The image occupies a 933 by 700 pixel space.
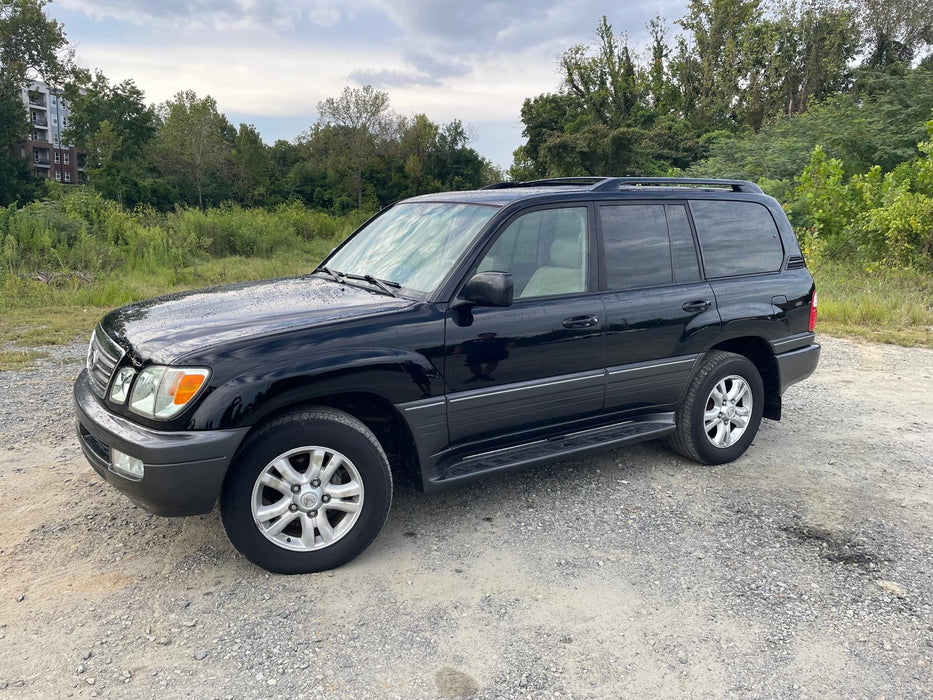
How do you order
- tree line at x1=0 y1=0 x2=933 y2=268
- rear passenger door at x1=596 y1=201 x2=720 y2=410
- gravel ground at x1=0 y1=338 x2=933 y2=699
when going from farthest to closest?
tree line at x1=0 y1=0 x2=933 y2=268, rear passenger door at x1=596 y1=201 x2=720 y2=410, gravel ground at x1=0 y1=338 x2=933 y2=699

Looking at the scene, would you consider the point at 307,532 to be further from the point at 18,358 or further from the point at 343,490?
the point at 18,358

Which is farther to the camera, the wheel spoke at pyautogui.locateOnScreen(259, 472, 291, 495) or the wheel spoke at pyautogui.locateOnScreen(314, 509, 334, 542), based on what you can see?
the wheel spoke at pyautogui.locateOnScreen(314, 509, 334, 542)

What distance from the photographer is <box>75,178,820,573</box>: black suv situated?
3.07m

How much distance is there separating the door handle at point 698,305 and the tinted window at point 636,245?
0.19 metres

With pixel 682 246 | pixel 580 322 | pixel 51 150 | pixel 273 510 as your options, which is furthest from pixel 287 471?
pixel 51 150

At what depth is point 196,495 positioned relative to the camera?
2.98 metres

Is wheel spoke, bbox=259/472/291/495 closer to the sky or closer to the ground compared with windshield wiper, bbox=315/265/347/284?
closer to the ground

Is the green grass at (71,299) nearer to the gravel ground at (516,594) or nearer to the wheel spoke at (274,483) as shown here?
the gravel ground at (516,594)

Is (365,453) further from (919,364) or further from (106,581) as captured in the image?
(919,364)

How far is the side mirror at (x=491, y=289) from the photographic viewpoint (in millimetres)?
3439

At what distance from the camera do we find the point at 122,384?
10.5ft

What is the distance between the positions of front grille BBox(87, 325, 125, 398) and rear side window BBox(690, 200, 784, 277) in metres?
3.55

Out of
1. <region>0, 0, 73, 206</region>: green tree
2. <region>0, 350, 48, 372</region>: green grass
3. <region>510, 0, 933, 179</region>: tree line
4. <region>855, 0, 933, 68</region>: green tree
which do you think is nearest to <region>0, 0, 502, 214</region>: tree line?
<region>0, 0, 73, 206</region>: green tree

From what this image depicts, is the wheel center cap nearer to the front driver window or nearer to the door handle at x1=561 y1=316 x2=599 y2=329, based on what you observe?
the front driver window
